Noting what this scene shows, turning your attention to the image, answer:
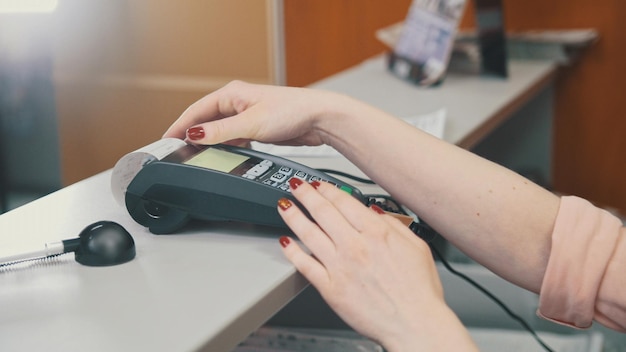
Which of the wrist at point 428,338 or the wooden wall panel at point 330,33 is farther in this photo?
the wooden wall panel at point 330,33

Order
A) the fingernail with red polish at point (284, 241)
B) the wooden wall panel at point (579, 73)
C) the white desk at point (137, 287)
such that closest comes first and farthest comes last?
the white desk at point (137, 287), the fingernail with red polish at point (284, 241), the wooden wall panel at point (579, 73)

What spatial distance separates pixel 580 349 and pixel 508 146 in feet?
3.89

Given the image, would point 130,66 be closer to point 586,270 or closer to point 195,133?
point 195,133

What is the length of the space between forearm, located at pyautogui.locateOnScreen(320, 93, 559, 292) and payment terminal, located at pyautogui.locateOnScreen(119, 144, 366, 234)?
0.10 metres

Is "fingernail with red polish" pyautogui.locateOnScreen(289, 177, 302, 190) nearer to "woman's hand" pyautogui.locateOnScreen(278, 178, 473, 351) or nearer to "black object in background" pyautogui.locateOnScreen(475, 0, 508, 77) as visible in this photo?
"woman's hand" pyautogui.locateOnScreen(278, 178, 473, 351)

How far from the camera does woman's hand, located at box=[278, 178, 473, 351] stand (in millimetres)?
608

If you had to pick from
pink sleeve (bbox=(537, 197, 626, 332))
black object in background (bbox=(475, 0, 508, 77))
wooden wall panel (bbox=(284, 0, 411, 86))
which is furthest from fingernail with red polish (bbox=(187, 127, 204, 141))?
wooden wall panel (bbox=(284, 0, 411, 86))

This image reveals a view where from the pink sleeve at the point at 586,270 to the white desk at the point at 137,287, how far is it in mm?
288

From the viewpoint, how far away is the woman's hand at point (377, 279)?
0.61 m

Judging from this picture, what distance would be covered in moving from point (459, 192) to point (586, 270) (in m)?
0.15

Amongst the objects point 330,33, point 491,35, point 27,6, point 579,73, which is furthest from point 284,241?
point 330,33

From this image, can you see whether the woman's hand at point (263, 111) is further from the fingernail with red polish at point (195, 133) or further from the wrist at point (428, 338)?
the wrist at point (428, 338)

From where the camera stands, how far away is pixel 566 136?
218 cm

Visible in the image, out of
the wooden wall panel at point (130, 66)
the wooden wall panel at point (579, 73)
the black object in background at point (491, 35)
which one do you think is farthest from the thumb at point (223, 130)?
the wooden wall panel at point (579, 73)
